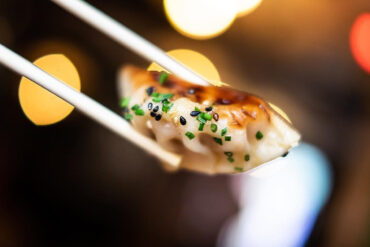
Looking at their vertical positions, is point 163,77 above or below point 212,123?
above

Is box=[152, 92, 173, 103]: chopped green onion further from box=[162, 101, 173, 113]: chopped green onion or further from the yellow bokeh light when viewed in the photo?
the yellow bokeh light

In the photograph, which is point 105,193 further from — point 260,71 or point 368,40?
point 368,40

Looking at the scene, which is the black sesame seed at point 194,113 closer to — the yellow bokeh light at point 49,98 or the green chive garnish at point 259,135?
the green chive garnish at point 259,135

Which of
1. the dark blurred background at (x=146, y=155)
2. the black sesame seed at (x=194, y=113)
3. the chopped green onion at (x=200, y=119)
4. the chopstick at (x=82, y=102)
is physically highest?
Answer: the dark blurred background at (x=146, y=155)

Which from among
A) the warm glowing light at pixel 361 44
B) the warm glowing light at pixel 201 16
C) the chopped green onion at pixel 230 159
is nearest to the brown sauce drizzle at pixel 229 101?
the chopped green onion at pixel 230 159

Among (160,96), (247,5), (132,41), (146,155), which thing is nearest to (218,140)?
(160,96)

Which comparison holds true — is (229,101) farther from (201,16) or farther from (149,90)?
(201,16)
